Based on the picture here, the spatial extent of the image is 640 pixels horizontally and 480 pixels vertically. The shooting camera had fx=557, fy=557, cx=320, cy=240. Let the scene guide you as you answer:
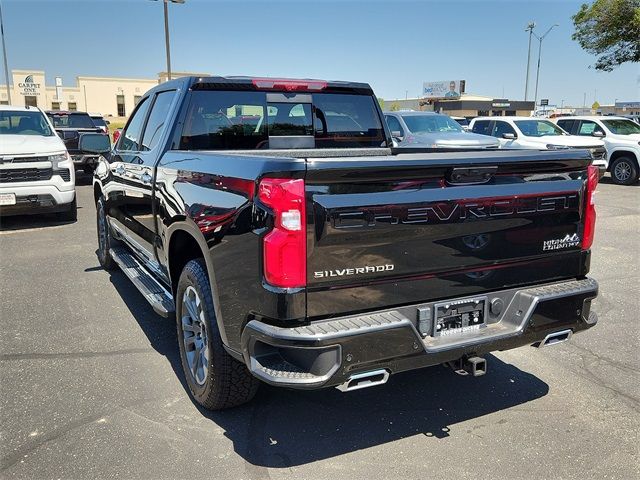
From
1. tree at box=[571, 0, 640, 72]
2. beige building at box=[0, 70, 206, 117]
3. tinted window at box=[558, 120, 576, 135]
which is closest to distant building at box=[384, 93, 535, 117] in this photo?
beige building at box=[0, 70, 206, 117]

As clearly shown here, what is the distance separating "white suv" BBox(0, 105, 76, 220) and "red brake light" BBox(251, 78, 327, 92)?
6.10 metres

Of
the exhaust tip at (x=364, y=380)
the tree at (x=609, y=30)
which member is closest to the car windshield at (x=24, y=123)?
the exhaust tip at (x=364, y=380)

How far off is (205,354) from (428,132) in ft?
38.6

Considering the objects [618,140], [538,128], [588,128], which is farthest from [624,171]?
[538,128]

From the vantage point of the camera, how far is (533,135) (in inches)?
612

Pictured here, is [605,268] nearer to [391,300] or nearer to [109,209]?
[391,300]

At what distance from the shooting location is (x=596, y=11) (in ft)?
79.6

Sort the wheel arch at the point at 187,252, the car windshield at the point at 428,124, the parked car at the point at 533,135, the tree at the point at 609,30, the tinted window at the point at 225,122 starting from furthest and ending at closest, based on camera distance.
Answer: the tree at the point at 609,30 < the parked car at the point at 533,135 < the car windshield at the point at 428,124 < the tinted window at the point at 225,122 < the wheel arch at the point at 187,252

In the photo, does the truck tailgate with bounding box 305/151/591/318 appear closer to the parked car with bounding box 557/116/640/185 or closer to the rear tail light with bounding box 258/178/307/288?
the rear tail light with bounding box 258/178/307/288

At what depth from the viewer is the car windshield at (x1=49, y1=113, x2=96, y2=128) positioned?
58.8 feet

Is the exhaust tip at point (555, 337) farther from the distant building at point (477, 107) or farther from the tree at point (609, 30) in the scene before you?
the distant building at point (477, 107)

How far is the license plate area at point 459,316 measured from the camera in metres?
2.84

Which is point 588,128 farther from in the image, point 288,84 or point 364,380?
point 364,380

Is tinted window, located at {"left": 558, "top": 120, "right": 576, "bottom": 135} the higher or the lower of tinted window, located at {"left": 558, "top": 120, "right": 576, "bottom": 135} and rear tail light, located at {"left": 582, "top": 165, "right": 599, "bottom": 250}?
the higher
